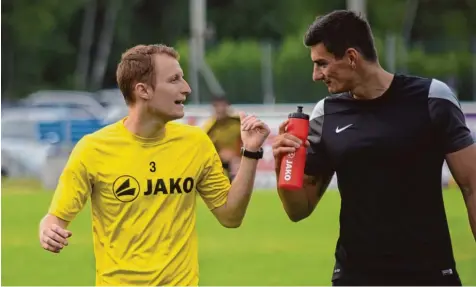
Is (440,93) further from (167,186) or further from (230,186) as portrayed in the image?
(167,186)

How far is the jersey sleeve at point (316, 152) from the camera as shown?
17.7ft

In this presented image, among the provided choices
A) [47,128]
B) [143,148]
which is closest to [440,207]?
[143,148]

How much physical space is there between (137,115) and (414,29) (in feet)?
167

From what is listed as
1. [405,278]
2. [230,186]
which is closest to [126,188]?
[230,186]

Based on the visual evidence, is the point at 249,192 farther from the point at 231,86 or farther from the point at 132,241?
the point at 231,86

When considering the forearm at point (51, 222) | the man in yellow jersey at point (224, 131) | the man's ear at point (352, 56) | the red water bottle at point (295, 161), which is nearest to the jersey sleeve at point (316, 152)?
the red water bottle at point (295, 161)

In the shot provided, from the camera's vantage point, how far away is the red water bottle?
17.0 feet

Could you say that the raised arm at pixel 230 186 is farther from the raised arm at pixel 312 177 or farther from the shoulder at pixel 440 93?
the shoulder at pixel 440 93

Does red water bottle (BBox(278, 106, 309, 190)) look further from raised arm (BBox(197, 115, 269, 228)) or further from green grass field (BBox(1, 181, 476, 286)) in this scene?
green grass field (BBox(1, 181, 476, 286))

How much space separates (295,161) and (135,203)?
742mm

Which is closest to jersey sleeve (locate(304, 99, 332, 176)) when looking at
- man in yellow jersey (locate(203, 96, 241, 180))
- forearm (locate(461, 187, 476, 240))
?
forearm (locate(461, 187, 476, 240))

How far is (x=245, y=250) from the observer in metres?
14.3

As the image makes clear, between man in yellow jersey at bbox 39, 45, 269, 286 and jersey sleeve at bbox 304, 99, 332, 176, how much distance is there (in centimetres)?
23

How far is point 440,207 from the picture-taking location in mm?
5172
